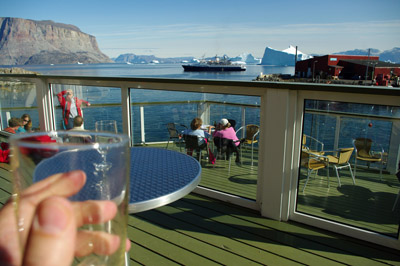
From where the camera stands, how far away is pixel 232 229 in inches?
110

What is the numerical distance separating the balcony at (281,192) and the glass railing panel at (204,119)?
0.01 m

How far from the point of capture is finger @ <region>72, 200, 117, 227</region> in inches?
11.8

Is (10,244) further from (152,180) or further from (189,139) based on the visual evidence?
(189,139)

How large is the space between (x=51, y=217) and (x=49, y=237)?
0.02 meters

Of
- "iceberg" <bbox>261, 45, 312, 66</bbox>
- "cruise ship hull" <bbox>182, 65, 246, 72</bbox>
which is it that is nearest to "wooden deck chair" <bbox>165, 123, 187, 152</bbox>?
"cruise ship hull" <bbox>182, 65, 246, 72</bbox>

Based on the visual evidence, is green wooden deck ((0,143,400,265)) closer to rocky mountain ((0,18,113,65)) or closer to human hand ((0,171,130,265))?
human hand ((0,171,130,265))

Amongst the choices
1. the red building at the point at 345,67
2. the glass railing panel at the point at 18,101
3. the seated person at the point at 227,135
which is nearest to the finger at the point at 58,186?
the seated person at the point at 227,135

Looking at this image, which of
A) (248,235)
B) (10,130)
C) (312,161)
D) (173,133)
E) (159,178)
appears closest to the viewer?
(159,178)

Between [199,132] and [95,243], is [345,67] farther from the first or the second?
[95,243]

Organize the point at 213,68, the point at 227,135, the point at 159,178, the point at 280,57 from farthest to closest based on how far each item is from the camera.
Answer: the point at 280,57 → the point at 213,68 → the point at 227,135 → the point at 159,178

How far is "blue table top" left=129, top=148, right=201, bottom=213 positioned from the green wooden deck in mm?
981

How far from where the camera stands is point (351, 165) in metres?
2.72

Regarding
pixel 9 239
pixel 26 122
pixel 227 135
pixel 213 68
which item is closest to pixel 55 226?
pixel 9 239

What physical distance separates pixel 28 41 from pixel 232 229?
129742 mm
